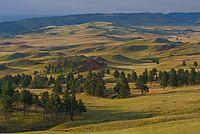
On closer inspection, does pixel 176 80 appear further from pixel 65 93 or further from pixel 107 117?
pixel 65 93

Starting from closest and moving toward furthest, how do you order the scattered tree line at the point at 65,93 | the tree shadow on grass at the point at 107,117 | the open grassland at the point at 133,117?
1. the open grassland at the point at 133,117
2. the tree shadow on grass at the point at 107,117
3. the scattered tree line at the point at 65,93

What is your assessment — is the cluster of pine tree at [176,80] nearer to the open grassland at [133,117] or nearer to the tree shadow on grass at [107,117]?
the open grassland at [133,117]

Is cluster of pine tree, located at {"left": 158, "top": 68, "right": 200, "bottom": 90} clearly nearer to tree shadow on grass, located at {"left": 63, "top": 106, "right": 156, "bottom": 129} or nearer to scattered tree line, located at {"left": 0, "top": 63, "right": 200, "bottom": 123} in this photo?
scattered tree line, located at {"left": 0, "top": 63, "right": 200, "bottom": 123}

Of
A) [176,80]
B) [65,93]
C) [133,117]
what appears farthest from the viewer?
[176,80]

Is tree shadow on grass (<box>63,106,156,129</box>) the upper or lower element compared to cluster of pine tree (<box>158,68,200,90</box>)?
lower

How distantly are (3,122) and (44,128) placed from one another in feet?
45.5

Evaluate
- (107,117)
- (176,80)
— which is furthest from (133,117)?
(176,80)

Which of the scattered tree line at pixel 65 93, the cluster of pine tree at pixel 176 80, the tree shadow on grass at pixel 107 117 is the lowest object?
the tree shadow on grass at pixel 107 117

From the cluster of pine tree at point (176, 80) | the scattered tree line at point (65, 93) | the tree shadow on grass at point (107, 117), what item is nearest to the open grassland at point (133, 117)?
the tree shadow on grass at point (107, 117)

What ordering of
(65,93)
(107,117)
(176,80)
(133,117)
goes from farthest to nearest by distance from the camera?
(176,80)
(65,93)
(107,117)
(133,117)

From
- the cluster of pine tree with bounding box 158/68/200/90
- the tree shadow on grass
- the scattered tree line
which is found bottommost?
the tree shadow on grass

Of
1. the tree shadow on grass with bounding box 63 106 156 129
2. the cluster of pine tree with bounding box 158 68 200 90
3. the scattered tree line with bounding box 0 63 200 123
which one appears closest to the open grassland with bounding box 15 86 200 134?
the tree shadow on grass with bounding box 63 106 156 129

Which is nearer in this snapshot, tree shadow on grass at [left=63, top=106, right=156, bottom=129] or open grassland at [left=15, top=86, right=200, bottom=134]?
open grassland at [left=15, top=86, right=200, bottom=134]

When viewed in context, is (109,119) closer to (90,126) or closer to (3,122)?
(90,126)
